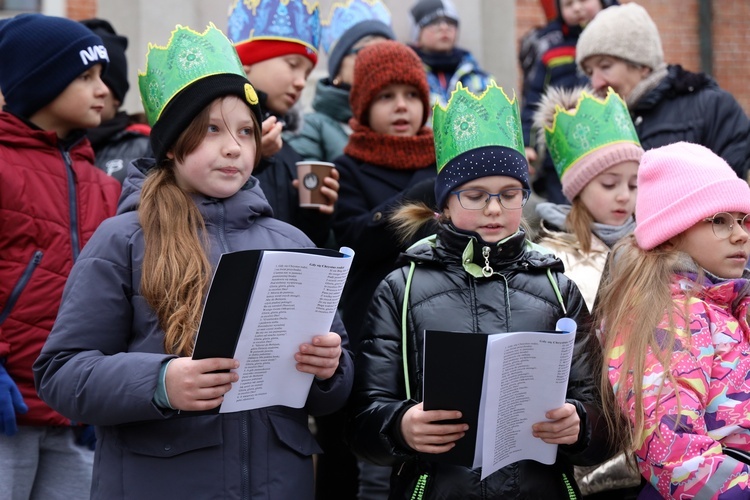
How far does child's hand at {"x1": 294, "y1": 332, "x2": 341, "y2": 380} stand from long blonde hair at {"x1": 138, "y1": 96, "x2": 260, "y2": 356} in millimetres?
304

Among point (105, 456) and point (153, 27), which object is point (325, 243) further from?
point (153, 27)

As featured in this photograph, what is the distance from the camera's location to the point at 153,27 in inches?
283

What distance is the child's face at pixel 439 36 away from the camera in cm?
652

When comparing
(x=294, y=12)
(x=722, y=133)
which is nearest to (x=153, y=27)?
(x=294, y=12)

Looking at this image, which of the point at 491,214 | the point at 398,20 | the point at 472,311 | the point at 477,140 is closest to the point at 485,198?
the point at 491,214

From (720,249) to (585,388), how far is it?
0.59 metres

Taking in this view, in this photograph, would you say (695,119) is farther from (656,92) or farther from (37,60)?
(37,60)

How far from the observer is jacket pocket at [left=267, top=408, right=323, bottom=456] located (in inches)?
113

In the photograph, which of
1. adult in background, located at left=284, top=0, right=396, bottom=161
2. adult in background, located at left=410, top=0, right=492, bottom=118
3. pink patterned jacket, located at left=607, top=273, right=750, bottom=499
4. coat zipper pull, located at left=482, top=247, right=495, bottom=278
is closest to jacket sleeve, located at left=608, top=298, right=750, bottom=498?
pink patterned jacket, located at left=607, top=273, right=750, bottom=499

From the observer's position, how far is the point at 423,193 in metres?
4.02

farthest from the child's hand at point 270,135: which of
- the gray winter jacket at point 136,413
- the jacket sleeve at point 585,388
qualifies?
the jacket sleeve at point 585,388

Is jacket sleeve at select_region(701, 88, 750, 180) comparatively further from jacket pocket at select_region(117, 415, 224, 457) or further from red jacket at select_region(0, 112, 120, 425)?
jacket pocket at select_region(117, 415, 224, 457)

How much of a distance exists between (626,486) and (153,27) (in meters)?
4.91

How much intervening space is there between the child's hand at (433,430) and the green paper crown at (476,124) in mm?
982
